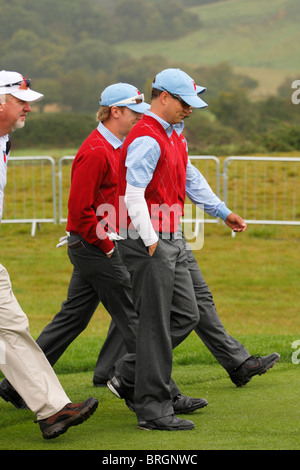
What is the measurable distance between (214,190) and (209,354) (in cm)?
774

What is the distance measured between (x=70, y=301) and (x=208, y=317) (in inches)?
39.1

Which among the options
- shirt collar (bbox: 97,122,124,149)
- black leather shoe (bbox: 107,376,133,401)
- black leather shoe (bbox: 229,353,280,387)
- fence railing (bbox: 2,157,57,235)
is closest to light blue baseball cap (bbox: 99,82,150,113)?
shirt collar (bbox: 97,122,124,149)

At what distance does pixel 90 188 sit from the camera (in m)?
5.81

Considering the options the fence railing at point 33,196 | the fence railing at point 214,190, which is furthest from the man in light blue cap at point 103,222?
the fence railing at point 33,196

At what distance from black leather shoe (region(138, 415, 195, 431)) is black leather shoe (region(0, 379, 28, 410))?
1097mm

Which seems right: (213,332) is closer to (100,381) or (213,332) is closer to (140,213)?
(100,381)

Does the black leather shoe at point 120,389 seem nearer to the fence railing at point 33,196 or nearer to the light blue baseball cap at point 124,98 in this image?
the light blue baseball cap at point 124,98

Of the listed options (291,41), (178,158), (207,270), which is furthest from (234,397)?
(291,41)

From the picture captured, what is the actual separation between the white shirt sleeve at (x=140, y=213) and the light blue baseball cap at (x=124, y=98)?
1128 mm

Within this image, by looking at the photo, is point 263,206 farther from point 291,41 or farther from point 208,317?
point 291,41

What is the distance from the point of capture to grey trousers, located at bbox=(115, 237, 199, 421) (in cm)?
524

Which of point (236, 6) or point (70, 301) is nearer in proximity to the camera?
point (70, 301)

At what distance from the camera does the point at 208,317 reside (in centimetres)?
629

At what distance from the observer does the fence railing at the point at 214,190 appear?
1492 centimetres
